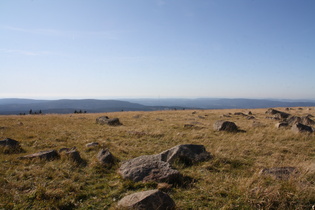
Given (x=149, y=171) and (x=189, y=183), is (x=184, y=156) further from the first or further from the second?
(x=149, y=171)

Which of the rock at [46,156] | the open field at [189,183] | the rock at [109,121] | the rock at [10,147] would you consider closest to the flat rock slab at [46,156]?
the rock at [46,156]

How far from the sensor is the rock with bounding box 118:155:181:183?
703 cm

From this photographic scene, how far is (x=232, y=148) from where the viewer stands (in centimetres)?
1199

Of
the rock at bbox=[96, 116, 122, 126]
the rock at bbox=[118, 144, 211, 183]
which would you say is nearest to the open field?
the rock at bbox=[118, 144, 211, 183]

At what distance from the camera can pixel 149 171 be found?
7402mm

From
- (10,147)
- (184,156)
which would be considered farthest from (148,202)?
(10,147)

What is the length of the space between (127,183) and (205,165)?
4055 millimetres

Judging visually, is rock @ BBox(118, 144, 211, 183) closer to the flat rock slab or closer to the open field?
the open field

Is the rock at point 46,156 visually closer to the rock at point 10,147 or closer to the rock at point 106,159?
the rock at point 10,147

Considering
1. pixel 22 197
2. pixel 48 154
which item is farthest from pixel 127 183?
pixel 48 154

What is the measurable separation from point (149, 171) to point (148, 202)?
239 cm

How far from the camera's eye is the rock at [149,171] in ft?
23.1

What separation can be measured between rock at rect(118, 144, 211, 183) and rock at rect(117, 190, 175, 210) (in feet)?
5.53

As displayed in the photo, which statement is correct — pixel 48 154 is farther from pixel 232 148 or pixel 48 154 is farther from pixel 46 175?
pixel 232 148
